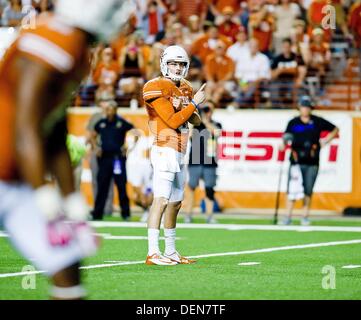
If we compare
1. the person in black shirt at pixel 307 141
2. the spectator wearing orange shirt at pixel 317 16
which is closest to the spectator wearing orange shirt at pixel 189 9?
the spectator wearing orange shirt at pixel 317 16

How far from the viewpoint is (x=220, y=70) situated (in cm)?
2188

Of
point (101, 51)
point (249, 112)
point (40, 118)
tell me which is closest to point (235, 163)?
point (249, 112)

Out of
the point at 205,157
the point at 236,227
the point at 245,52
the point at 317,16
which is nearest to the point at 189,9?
the point at 245,52

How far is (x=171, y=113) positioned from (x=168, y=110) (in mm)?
43

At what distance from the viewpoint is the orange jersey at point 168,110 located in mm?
10938

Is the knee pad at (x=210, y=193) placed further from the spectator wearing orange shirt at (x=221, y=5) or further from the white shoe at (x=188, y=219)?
the spectator wearing orange shirt at (x=221, y=5)

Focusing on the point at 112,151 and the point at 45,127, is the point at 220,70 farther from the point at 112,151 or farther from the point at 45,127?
the point at 45,127

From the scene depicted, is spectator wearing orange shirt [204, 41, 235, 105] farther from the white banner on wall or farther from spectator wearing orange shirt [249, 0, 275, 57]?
the white banner on wall

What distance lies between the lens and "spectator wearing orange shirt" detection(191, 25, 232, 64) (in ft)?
74.0

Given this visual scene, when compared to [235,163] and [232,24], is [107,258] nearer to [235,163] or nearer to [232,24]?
[235,163]

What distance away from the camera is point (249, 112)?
2069cm

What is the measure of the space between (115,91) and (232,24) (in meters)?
3.21

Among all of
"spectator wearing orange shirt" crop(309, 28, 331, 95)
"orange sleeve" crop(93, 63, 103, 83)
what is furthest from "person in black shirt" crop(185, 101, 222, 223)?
"orange sleeve" crop(93, 63, 103, 83)

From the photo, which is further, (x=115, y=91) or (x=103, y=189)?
(x=115, y=91)
